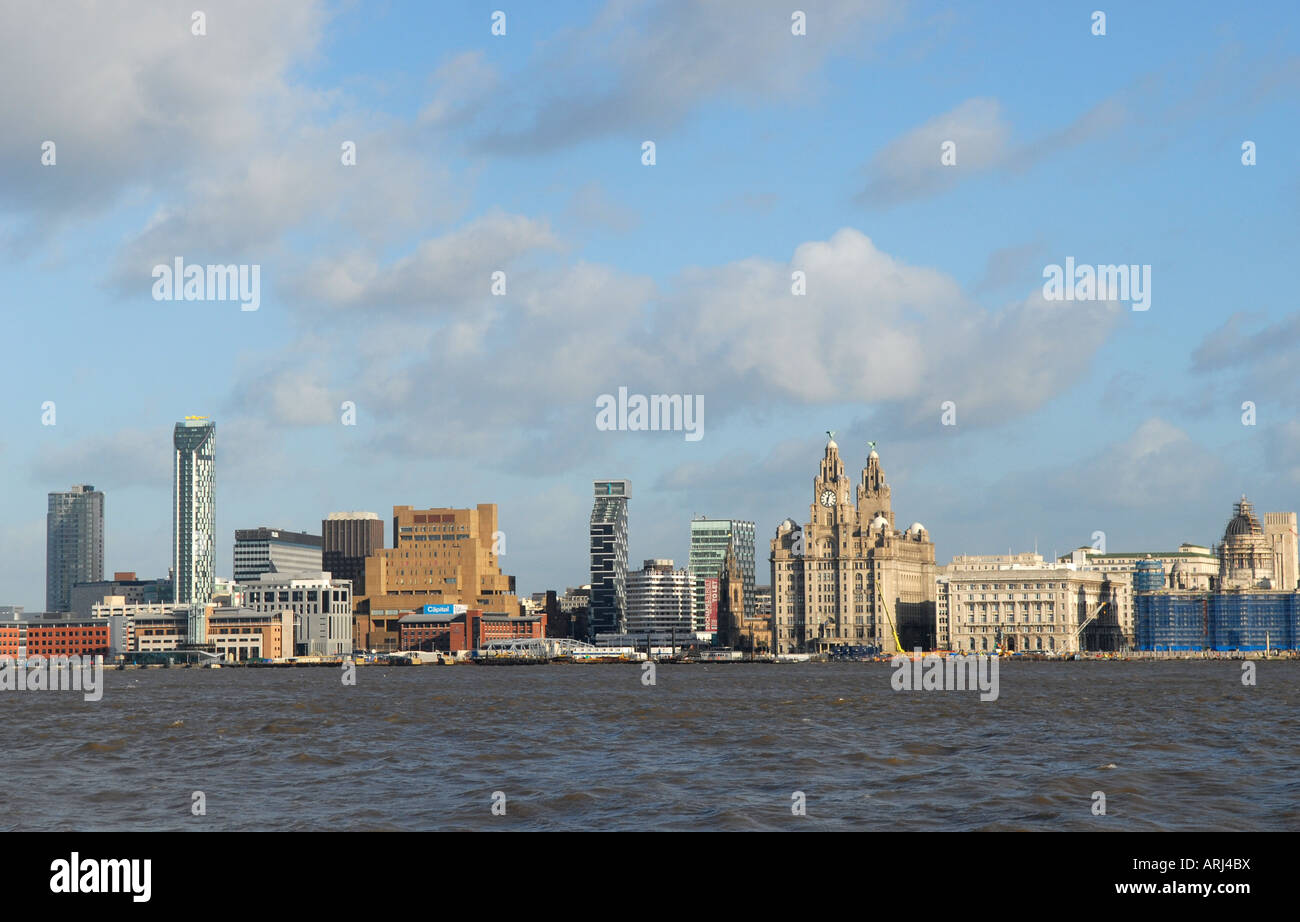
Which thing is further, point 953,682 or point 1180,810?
point 953,682

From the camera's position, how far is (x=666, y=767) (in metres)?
52.5

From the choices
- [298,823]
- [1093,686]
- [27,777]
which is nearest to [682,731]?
[27,777]

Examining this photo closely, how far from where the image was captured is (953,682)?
487 feet

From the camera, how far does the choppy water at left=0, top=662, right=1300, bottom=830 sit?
129ft

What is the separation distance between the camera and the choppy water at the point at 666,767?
39438 millimetres
